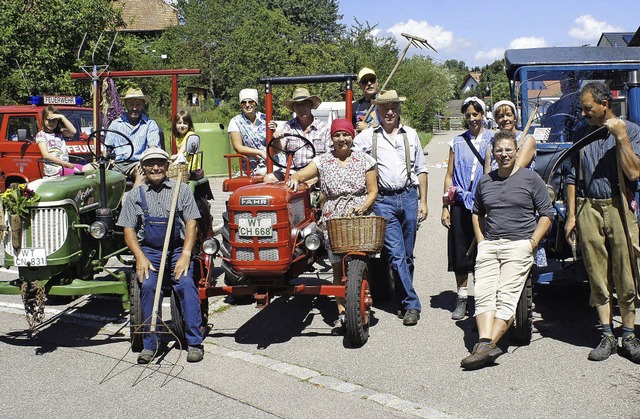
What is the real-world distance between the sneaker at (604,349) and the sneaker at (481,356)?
735 millimetres

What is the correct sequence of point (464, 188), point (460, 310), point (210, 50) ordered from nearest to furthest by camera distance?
point (464, 188)
point (460, 310)
point (210, 50)

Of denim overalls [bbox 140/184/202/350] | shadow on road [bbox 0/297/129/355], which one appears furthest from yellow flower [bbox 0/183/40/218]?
shadow on road [bbox 0/297/129/355]

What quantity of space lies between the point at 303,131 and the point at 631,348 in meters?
3.53

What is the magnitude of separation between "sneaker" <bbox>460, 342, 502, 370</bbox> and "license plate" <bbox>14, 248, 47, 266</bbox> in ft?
11.5

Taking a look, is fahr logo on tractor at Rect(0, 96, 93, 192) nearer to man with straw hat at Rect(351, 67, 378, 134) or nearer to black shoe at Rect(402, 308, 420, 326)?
man with straw hat at Rect(351, 67, 378, 134)

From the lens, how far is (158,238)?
20.0 feet

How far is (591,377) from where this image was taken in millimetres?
5242

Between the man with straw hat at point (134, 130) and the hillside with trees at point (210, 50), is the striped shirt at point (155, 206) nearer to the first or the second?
the man with straw hat at point (134, 130)

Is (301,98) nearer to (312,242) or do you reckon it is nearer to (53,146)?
(312,242)

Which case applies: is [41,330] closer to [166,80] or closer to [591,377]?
[591,377]

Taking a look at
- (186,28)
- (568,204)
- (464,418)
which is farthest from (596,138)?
(186,28)

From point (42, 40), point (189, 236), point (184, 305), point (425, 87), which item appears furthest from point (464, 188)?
point (425, 87)

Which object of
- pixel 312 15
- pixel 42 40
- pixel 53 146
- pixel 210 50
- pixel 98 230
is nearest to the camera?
pixel 98 230

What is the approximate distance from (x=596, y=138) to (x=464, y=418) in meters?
2.47
